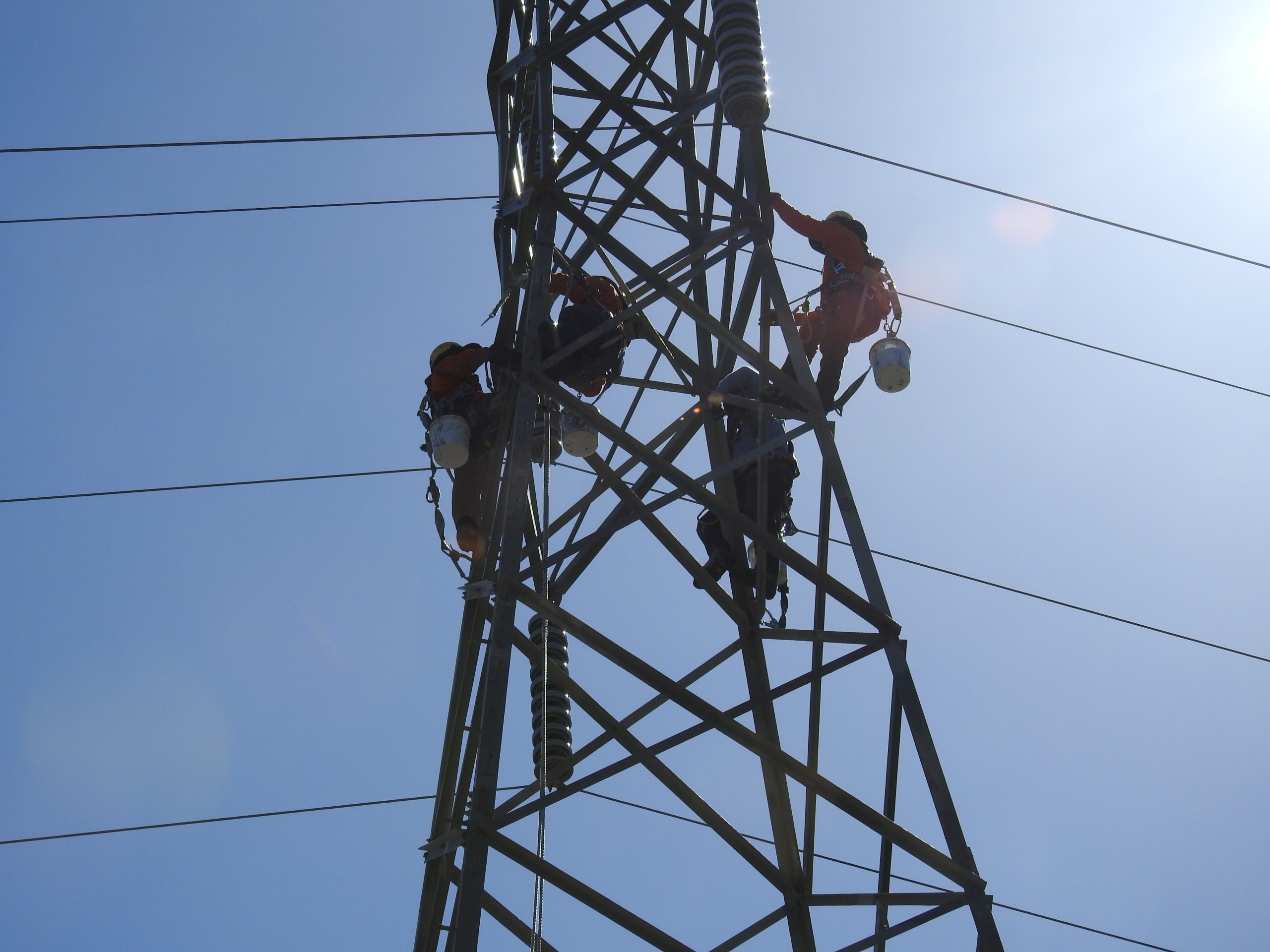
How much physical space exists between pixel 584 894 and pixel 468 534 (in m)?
3.35

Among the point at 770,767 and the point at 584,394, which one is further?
the point at 584,394

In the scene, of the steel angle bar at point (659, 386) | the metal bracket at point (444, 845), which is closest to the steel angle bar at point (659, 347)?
the steel angle bar at point (659, 386)

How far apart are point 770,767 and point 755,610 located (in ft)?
3.22

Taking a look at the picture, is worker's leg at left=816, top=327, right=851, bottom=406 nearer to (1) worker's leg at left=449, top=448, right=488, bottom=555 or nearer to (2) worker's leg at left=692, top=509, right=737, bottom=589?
(2) worker's leg at left=692, top=509, right=737, bottom=589

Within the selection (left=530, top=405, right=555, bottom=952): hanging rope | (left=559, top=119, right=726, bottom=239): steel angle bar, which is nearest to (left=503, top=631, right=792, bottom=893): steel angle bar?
(left=530, top=405, right=555, bottom=952): hanging rope

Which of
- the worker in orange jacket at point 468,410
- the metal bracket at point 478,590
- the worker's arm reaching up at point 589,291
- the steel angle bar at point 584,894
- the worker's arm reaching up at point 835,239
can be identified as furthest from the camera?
the worker's arm reaching up at point 835,239

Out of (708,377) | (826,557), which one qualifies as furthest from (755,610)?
(708,377)

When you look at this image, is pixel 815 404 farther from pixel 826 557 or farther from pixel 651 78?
pixel 651 78

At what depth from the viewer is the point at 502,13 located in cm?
969

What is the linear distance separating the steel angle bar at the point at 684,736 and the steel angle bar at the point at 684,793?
0.17 m

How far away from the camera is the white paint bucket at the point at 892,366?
8273 mm

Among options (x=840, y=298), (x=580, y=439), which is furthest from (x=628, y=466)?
(x=840, y=298)

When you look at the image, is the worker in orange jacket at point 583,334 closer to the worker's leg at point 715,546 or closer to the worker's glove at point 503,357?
the worker's glove at point 503,357

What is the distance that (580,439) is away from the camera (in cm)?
853
